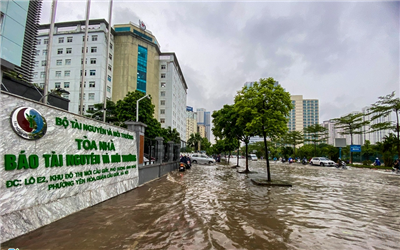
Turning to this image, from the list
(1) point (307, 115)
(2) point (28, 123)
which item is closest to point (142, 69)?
(2) point (28, 123)

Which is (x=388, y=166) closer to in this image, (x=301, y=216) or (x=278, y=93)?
(x=278, y=93)

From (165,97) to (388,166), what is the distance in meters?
47.4

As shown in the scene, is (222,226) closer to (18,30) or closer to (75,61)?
(18,30)

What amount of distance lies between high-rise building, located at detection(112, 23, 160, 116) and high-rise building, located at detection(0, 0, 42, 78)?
1232 inches

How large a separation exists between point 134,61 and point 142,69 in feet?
9.04

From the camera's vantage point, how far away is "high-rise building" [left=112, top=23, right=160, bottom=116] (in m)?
48.1

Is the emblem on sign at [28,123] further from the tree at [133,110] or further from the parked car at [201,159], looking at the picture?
the parked car at [201,159]

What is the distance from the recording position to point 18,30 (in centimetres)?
1433

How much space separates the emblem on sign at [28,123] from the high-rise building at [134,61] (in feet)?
147

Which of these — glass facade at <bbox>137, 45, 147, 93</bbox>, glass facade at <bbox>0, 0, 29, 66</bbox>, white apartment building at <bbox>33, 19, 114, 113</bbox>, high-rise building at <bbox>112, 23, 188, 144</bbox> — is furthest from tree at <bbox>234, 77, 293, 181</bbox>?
glass facade at <bbox>137, 45, 147, 93</bbox>

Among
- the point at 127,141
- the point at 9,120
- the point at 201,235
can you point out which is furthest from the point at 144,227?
the point at 127,141

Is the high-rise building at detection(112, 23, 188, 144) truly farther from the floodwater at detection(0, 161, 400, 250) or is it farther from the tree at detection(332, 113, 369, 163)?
the floodwater at detection(0, 161, 400, 250)

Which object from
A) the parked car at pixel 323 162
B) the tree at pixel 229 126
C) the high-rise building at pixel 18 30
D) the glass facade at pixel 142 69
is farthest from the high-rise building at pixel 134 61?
the parked car at pixel 323 162

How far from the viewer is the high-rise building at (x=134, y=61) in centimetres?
4812
